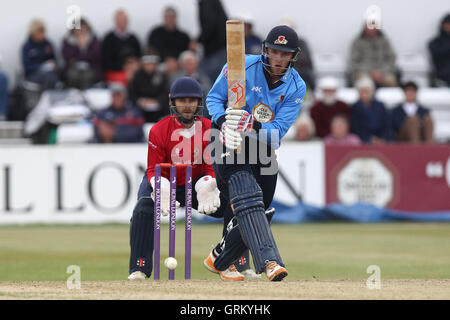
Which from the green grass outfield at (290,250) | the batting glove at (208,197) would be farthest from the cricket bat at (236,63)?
the green grass outfield at (290,250)

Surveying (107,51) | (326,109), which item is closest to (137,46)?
(107,51)

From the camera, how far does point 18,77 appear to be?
1806 cm

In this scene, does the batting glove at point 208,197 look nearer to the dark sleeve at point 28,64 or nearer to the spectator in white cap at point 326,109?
the spectator in white cap at point 326,109

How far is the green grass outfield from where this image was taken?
992cm

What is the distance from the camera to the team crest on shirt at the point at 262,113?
8.16 metres

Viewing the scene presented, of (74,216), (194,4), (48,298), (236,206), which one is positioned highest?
(194,4)

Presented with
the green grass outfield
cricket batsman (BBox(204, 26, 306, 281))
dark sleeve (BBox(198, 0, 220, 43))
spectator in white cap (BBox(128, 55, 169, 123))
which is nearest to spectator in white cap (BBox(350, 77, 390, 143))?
the green grass outfield

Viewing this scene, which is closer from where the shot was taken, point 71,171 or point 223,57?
point 71,171

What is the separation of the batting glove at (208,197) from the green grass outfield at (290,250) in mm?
1190

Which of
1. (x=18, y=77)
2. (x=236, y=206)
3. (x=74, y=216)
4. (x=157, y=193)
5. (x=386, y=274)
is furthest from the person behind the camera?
(x=18, y=77)
